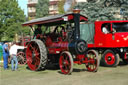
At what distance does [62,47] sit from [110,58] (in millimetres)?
3214

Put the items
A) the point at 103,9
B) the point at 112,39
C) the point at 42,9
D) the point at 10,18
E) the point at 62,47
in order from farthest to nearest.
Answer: the point at 42,9
the point at 10,18
the point at 103,9
the point at 112,39
the point at 62,47

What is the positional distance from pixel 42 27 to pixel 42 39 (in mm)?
949

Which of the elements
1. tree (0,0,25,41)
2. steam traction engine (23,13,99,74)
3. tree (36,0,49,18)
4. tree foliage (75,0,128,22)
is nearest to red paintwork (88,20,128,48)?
steam traction engine (23,13,99,74)

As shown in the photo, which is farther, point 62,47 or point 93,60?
point 62,47

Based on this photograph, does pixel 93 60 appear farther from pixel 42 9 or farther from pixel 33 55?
pixel 42 9

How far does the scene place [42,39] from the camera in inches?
444

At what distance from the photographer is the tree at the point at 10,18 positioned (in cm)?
3453

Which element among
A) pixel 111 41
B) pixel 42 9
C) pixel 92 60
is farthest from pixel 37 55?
pixel 42 9

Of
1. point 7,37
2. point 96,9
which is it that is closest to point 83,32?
point 96,9

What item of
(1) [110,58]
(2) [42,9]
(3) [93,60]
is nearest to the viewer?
(3) [93,60]

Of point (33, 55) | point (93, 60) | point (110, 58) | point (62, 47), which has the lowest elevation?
point (110, 58)

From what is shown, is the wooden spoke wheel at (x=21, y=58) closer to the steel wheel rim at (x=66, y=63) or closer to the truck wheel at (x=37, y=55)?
the truck wheel at (x=37, y=55)

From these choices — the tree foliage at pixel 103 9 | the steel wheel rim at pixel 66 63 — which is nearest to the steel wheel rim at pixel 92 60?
the steel wheel rim at pixel 66 63

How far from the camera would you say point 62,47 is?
10039mm
